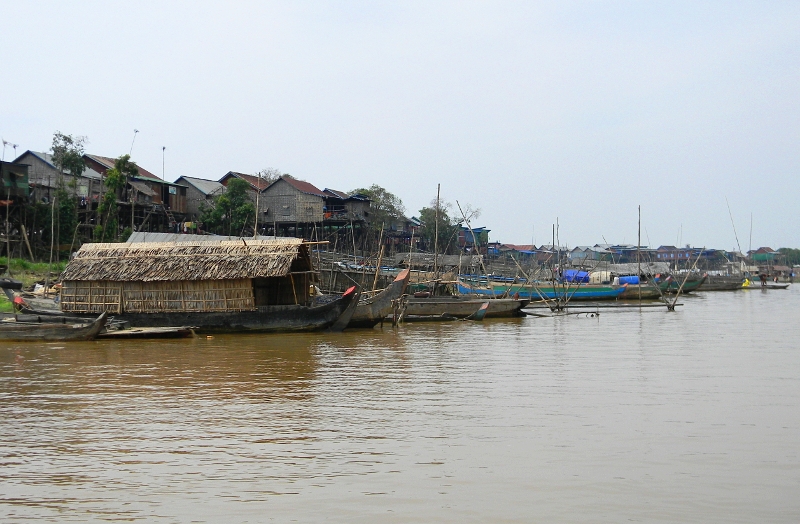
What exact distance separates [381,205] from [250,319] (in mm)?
25190

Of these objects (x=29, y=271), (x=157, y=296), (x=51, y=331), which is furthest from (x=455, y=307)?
(x=29, y=271)

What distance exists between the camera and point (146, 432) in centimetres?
681

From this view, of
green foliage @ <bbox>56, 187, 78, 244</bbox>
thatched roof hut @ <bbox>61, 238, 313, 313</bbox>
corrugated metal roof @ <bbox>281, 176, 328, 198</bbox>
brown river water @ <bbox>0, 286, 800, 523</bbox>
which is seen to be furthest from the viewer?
corrugated metal roof @ <bbox>281, 176, 328, 198</bbox>

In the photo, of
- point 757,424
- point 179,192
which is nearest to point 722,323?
point 757,424

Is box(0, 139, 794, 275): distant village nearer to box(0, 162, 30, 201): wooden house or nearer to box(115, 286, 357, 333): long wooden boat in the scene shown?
box(0, 162, 30, 201): wooden house

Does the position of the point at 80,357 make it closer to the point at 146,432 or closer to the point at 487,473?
the point at 146,432

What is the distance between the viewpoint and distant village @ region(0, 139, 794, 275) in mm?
27984

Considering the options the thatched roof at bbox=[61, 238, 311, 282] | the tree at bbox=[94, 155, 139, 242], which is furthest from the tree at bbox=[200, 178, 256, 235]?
the thatched roof at bbox=[61, 238, 311, 282]

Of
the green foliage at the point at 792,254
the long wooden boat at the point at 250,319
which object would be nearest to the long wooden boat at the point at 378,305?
the long wooden boat at the point at 250,319

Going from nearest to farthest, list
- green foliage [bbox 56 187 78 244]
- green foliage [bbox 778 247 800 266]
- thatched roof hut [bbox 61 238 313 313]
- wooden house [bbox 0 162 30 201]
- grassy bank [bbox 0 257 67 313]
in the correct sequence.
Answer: thatched roof hut [bbox 61 238 313 313] → grassy bank [bbox 0 257 67 313] → wooden house [bbox 0 162 30 201] → green foliage [bbox 56 187 78 244] → green foliage [bbox 778 247 800 266]

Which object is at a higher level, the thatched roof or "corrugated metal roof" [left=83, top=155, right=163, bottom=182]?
"corrugated metal roof" [left=83, top=155, right=163, bottom=182]

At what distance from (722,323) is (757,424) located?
51.3 feet

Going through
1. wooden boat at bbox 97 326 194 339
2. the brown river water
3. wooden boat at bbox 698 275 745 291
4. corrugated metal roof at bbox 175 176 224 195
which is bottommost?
the brown river water

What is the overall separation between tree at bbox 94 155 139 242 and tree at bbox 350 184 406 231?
13420 millimetres
